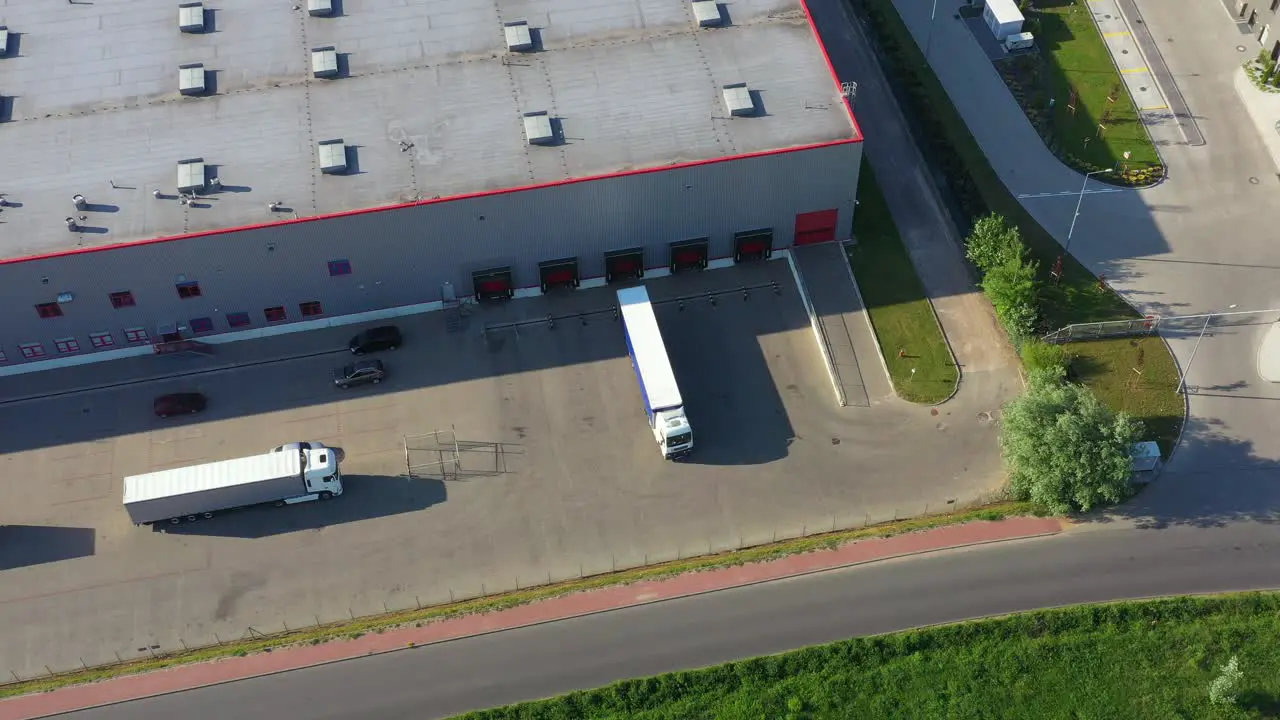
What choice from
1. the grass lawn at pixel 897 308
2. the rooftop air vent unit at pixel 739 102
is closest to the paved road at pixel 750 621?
the grass lawn at pixel 897 308

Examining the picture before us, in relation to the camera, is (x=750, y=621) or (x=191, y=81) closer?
(x=750, y=621)

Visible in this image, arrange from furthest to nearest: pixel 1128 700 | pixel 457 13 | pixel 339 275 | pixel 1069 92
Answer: pixel 1069 92, pixel 457 13, pixel 339 275, pixel 1128 700

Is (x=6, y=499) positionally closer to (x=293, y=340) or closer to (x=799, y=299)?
(x=293, y=340)

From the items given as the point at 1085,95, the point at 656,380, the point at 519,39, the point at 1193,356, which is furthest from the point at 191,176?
the point at 1085,95

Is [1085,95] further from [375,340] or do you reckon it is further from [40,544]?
[40,544]

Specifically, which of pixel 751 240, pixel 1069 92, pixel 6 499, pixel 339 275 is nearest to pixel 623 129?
pixel 751 240
